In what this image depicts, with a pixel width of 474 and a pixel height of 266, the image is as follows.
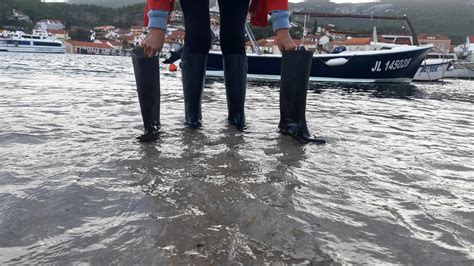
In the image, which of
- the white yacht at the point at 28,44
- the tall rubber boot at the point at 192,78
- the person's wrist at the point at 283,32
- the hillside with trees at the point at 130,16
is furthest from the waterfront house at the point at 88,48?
the person's wrist at the point at 283,32

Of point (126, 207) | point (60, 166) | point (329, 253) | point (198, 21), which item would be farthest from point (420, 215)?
point (198, 21)

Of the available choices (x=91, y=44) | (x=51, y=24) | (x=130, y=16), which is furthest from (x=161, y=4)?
(x=51, y=24)

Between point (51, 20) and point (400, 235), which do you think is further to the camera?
point (51, 20)

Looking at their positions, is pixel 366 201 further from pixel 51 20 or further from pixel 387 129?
pixel 51 20

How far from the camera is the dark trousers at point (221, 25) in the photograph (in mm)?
2758

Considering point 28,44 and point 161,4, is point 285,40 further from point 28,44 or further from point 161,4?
point 28,44

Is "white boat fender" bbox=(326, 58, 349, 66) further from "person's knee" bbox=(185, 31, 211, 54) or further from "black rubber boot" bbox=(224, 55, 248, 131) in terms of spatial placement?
"person's knee" bbox=(185, 31, 211, 54)

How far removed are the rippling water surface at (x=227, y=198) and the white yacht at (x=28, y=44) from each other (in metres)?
67.8

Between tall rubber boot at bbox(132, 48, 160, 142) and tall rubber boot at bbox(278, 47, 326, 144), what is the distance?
93 centimetres

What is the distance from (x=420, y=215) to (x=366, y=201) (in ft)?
0.69

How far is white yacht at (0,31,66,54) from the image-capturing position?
59375 mm

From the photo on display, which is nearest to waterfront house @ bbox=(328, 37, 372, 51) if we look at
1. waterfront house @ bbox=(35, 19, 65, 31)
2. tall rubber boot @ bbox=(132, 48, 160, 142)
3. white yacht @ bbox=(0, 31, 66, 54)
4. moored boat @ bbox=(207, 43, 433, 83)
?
moored boat @ bbox=(207, 43, 433, 83)

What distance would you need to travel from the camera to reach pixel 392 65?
13.5 meters

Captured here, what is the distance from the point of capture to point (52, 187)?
160cm
